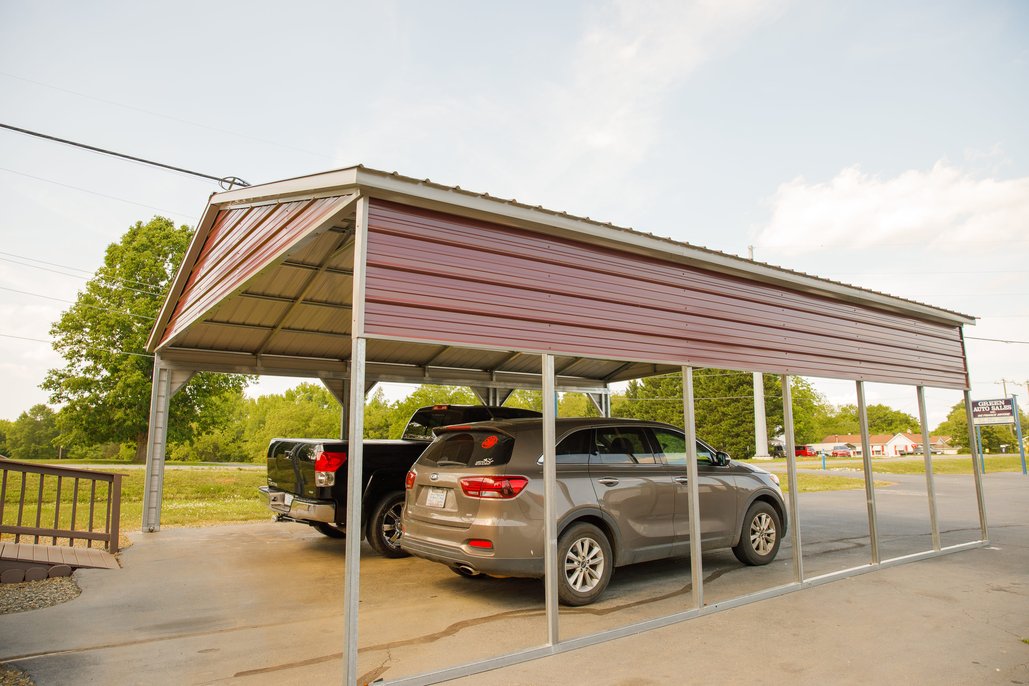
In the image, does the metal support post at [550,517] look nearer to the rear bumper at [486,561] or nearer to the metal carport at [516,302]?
the metal carport at [516,302]

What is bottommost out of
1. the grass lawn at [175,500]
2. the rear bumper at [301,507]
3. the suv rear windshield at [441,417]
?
the grass lawn at [175,500]

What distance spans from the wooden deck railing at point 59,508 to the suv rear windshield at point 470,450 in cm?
370

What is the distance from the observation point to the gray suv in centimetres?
481

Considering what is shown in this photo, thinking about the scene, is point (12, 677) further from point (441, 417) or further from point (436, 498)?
point (441, 417)

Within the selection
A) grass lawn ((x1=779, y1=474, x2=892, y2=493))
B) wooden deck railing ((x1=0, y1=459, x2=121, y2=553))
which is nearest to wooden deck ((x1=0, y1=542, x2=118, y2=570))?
wooden deck railing ((x1=0, y1=459, x2=121, y2=553))

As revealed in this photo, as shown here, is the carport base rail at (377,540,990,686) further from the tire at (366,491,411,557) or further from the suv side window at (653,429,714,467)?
the tire at (366,491,411,557)

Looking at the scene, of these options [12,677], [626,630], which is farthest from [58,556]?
[626,630]

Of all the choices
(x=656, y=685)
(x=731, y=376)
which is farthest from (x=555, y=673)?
(x=731, y=376)

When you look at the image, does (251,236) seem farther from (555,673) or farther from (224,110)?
(224,110)

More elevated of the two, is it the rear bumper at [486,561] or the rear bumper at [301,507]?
the rear bumper at [301,507]

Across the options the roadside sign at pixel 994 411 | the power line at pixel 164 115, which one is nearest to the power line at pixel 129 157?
the power line at pixel 164 115

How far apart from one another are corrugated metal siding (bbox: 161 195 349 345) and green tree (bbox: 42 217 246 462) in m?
19.6

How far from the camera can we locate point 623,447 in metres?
5.79

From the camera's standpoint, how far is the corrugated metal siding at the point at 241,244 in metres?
4.47
